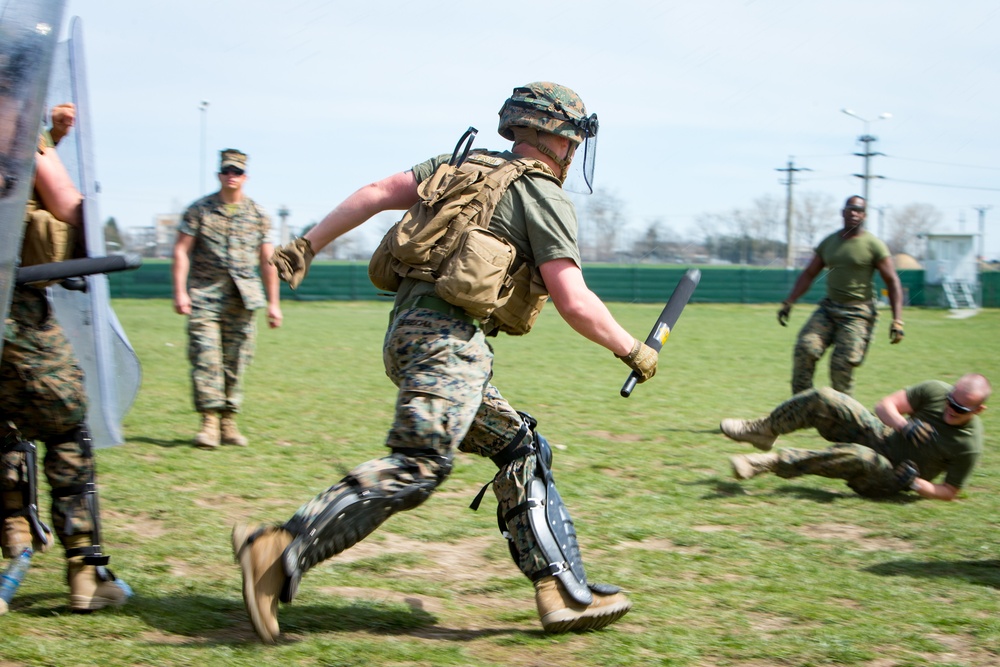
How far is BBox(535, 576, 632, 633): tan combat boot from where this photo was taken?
3389 mm

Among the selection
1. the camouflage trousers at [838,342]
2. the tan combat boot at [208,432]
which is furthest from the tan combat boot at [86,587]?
the camouflage trousers at [838,342]

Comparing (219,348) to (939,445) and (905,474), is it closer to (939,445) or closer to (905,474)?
(905,474)

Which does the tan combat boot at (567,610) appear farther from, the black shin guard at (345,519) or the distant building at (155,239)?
the distant building at (155,239)

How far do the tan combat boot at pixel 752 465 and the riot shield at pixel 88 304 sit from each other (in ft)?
10.6

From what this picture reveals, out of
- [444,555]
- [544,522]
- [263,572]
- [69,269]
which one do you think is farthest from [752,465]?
[69,269]

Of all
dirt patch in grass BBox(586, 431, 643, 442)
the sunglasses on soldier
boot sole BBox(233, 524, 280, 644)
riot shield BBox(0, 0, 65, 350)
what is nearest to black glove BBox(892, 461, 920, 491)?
the sunglasses on soldier

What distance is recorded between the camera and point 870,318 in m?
8.23

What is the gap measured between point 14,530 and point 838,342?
630cm

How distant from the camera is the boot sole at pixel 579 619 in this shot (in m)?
3.38

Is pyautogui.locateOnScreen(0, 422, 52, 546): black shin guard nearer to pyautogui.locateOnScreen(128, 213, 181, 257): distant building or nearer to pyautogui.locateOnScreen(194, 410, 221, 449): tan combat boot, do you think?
pyautogui.locateOnScreen(194, 410, 221, 449): tan combat boot

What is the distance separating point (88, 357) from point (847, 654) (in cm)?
297

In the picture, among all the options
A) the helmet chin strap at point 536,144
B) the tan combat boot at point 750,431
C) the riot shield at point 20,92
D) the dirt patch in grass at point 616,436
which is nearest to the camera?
the riot shield at point 20,92

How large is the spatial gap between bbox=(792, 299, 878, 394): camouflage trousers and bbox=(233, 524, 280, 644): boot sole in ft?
19.0

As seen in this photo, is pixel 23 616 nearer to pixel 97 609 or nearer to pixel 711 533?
pixel 97 609
